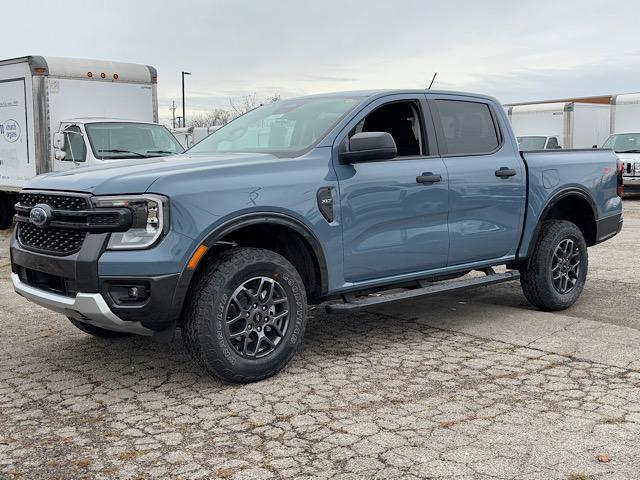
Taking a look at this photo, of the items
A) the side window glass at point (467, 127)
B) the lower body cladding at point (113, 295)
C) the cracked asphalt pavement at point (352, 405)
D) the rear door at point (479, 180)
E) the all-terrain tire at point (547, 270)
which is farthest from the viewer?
the all-terrain tire at point (547, 270)

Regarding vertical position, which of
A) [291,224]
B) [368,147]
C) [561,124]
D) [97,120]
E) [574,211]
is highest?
[561,124]

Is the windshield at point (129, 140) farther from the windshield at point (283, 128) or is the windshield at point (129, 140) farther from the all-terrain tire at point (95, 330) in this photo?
the all-terrain tire at point (95, 330)

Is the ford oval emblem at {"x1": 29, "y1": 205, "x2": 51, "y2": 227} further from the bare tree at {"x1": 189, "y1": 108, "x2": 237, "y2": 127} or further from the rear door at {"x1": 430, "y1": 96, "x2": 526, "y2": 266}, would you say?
the bare tree at {"x1": 189, "y1": 108, "x2": 237, "y2": 127}

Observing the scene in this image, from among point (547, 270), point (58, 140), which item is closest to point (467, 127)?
point (547, 270)

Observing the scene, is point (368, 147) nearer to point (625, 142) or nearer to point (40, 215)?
point (40, 215)

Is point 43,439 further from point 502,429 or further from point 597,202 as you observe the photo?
point 597,202

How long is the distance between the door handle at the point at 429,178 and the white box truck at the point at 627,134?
16009mm

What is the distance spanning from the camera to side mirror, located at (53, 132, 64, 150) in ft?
40.9

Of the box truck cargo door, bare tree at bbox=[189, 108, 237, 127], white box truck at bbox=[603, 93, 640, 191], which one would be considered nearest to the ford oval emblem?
the box truck cargo door

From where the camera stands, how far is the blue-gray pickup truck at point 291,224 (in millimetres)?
4453

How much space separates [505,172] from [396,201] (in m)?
1.27

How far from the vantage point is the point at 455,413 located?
428 centimetres

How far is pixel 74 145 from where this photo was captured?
40.8 ft

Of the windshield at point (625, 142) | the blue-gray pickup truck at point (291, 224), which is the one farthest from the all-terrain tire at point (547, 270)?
the windshield at point (625, 142)
